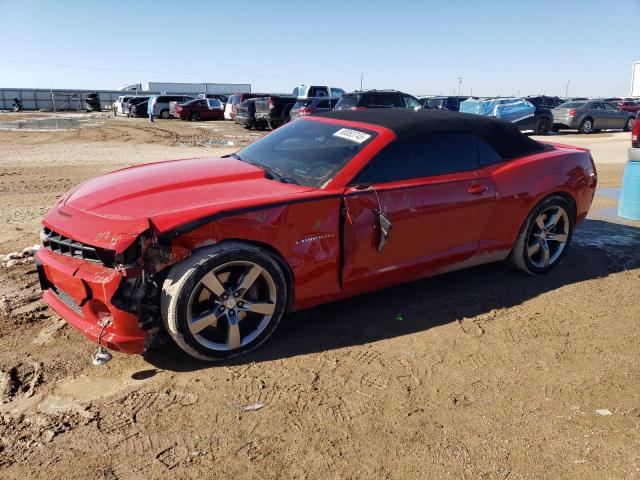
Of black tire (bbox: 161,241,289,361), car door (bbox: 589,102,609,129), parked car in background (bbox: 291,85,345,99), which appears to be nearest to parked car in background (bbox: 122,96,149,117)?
parked car in background (bbox: 291,85,345,99)

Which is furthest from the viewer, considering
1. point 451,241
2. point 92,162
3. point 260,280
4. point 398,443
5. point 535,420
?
point 92,162

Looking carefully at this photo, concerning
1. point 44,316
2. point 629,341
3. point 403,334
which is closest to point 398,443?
point 403,334

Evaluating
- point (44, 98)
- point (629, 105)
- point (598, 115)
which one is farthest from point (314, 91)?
point (44, 98)

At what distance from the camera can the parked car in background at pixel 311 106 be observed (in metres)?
21.3

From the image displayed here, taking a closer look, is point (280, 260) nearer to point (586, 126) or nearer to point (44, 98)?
point (586, 126)

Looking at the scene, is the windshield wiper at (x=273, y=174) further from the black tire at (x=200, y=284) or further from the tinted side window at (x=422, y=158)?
the black tire at (x=200, y=284)

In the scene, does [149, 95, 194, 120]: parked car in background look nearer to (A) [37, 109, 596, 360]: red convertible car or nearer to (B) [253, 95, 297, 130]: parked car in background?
(B) [253, 95, 297, 130]: parked car in background

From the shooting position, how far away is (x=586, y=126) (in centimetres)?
2236

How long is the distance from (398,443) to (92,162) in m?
11.8

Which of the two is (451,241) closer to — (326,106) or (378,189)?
(378,189)

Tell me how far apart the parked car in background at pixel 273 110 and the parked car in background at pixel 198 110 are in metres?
7.63

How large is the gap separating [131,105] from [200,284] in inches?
1374

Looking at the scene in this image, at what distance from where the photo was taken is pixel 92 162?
12359 millimetres

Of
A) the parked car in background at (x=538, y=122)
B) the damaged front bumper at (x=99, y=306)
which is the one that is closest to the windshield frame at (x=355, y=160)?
the damaged front bumper at (x=99, y=306)
